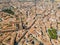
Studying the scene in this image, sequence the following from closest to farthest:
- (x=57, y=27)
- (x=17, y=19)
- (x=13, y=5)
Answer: (x=57, y=27) → (x=17, y=19) → (x=13, y=5)

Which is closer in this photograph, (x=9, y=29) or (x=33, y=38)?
(x=33, y=38)

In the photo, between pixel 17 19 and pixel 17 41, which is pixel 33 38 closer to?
pixel 17 41

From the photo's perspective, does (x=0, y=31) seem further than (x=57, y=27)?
No

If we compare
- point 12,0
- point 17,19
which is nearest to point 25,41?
point 17,19

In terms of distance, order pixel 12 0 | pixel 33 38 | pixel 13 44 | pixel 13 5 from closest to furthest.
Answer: pixel 13 44, pixel 33 38, pixel 13 5, pixel 12 0

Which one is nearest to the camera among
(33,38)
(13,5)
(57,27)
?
(33,38)

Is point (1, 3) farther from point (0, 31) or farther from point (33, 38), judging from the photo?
point (33, 38)

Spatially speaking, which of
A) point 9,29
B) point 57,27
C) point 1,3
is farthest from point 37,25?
point 1,3

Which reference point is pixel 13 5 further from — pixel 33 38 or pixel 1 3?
pixel 33 38

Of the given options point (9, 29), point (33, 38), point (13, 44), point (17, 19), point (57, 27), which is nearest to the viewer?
point (13, 44)
